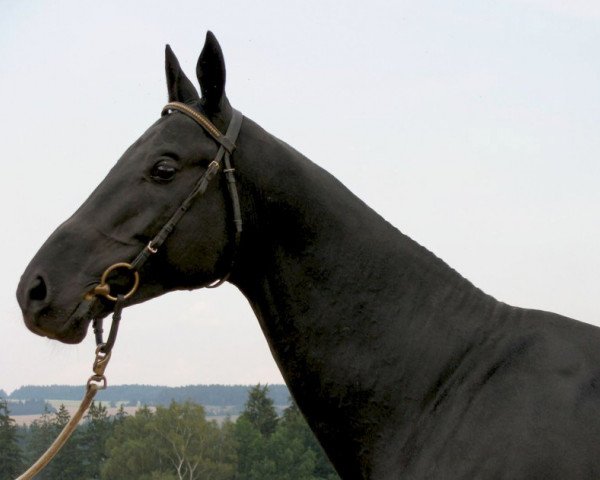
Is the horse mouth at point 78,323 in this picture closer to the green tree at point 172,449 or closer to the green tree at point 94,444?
the green tree at point 172,449

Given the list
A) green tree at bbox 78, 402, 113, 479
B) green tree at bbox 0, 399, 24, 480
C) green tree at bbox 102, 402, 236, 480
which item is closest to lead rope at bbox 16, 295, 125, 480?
green tree at bbox 102, 402, 236, 480

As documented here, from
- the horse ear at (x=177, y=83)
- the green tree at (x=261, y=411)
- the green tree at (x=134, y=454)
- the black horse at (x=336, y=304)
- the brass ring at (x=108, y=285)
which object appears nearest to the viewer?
the black horse at (x=336, y=304)

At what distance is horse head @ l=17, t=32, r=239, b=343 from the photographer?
5.42 m

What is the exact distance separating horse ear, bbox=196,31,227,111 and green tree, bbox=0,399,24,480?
3469 inches

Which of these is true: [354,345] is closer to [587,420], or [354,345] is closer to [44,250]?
[587,420]

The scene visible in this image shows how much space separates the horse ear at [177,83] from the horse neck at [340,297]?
1.53ft

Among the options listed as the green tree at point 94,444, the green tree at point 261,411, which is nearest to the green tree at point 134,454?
the green tree at point 94,444

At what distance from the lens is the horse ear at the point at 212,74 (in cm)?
582

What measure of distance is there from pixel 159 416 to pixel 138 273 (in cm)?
8711

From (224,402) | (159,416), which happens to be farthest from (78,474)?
(224,402)

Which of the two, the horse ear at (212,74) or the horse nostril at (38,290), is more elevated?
the horse ear at (212,74)

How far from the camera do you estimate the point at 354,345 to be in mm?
5602

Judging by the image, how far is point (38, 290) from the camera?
213 inches

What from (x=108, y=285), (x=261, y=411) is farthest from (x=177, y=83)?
(x=261, y=411)
